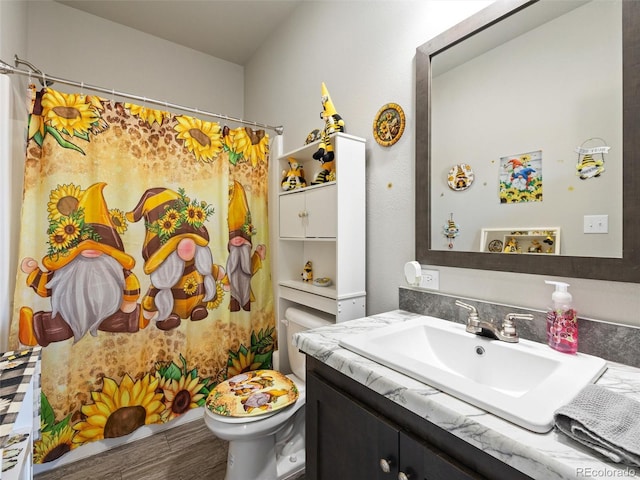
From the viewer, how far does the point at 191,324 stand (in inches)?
74.1

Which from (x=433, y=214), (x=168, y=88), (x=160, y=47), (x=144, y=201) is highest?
(x=160, y=47)

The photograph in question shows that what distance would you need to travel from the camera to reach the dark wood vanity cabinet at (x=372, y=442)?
0.60 m

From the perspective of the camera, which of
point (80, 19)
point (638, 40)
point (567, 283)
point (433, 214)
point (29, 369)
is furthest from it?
point (80, 19)

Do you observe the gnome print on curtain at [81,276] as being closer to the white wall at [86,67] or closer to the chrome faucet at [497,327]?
the white wall at [86,67]

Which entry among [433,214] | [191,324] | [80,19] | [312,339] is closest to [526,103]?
[433,214]

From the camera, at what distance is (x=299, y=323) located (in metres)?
1.68

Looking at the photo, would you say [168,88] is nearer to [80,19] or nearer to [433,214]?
[80,19]

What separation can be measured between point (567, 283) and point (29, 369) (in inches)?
68.5

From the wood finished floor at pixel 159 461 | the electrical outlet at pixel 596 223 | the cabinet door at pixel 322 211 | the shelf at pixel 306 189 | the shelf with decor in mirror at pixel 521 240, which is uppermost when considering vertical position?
the shelf at pixel 306 189

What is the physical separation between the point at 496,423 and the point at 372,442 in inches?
13.5

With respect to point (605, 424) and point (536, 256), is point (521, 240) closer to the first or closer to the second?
point (536, 256)

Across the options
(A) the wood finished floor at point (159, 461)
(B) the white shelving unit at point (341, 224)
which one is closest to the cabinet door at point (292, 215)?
(B) the white shelving unit at point (341, 224)

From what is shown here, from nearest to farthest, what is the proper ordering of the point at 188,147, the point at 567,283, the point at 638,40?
the point at 638,40 → the point at 567,283 → the point at 188,147

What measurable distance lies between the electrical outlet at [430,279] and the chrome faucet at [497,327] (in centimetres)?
21
